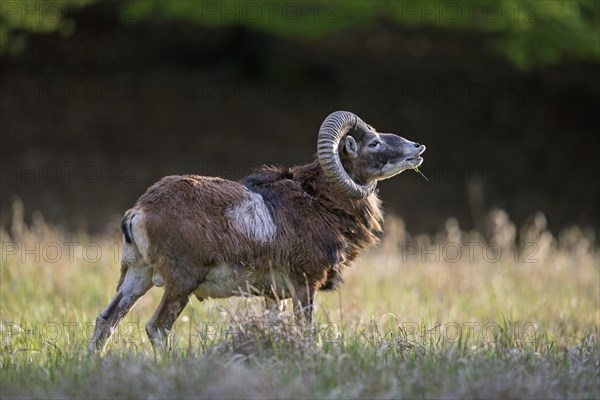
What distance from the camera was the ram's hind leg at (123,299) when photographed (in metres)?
7.99

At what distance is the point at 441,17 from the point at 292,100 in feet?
22.3

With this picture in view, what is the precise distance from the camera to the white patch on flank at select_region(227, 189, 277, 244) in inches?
319

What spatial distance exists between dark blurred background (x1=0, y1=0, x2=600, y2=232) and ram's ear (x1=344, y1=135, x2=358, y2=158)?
1016 cm

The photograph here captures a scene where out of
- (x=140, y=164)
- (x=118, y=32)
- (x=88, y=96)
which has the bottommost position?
(x=140, y=164)

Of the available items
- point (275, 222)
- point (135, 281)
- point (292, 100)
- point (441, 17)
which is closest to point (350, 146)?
point (275, 222)

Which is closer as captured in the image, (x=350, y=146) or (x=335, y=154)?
(x=335, y=154)

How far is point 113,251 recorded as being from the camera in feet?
44.4

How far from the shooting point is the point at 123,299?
8102 mm

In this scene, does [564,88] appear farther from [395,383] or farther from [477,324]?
[395,383]

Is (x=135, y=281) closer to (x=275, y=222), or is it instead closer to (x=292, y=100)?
(x=275, y=222)

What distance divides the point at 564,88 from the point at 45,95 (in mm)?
13501

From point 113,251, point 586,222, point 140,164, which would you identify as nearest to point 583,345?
point 113,251

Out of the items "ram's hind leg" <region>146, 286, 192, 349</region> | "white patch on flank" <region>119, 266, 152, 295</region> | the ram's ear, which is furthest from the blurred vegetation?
"ram's hind leg" <region>146, 286, 192, 349</region>

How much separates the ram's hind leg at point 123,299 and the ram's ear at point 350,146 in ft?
7.00
